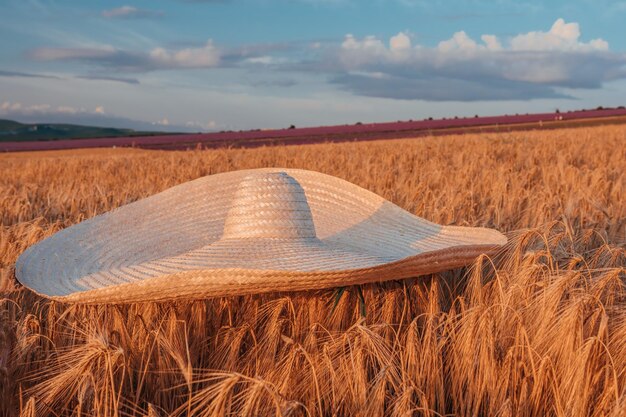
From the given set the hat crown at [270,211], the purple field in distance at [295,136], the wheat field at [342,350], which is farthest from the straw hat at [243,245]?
the purple field in distance at [295,136]

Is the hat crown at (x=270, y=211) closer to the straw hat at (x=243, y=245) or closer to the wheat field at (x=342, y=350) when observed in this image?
A: the straw hat at (x=243, y=245)

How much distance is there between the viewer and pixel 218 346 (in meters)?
2.13

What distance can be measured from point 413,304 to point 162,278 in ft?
3.28

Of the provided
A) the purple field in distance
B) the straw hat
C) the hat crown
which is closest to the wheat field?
the straw hat

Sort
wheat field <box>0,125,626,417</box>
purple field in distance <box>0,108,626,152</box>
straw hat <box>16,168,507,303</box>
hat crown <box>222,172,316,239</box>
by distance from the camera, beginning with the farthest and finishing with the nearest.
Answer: purple field in distance <box>0,108,626,152</box> → hat crown <box>222,172,316,239</box> → straw hat <box>16,168,507,303</box> → wheat field <box>0,125,626,417</box>

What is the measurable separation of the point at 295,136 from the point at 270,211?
22685mm

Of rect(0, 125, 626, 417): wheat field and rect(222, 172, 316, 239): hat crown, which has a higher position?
rect(222, 172, 316, 239): hat crown

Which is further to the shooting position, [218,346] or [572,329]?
[218,346]

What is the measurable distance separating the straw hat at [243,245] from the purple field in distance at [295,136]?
14.4 m

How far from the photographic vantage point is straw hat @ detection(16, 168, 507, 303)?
75.9 inches

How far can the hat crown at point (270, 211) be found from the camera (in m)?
2.43

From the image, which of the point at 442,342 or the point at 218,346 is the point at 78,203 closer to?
the point at 218,346

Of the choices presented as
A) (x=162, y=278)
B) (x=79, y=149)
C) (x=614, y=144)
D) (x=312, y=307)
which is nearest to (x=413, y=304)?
(x=312, y=307)

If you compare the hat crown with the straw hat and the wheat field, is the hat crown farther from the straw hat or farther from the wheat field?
the wheat field
